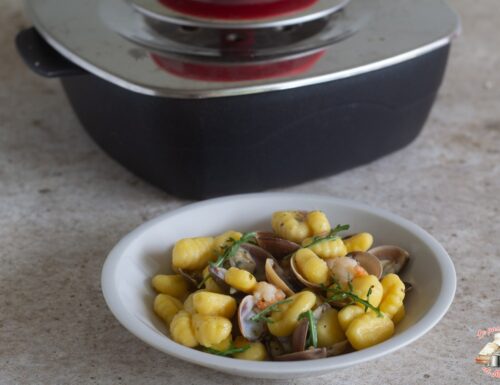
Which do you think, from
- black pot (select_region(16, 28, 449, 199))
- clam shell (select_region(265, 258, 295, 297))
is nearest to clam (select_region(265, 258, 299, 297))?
clam shell (select_region(265, 258, 295, 297))

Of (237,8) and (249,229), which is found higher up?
(237,8)

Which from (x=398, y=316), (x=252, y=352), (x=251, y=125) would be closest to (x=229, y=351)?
(x=252, y=352)

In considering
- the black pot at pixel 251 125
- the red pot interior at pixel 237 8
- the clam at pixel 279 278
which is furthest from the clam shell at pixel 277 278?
the red pot interior at pixel 237 8

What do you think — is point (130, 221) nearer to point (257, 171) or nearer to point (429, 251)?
point (257, 171)

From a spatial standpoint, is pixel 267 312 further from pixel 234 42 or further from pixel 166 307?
pixel 234 42

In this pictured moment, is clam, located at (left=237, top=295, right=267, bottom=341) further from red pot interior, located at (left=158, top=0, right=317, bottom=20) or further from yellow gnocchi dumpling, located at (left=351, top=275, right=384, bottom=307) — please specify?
red pot interior, located at (left=158, top=0, right=317, bottom=20)

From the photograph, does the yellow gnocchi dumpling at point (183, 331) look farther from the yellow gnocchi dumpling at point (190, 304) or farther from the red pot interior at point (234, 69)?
the red pot interior at point (234, 69)
